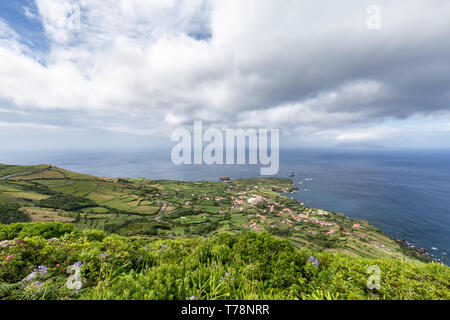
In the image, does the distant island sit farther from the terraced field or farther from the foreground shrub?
the terraced field

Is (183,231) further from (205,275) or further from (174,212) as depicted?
(205,275)

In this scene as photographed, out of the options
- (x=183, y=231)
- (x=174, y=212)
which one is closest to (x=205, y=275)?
(x=183, y=231)

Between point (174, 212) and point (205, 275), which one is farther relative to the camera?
point (174, 212)

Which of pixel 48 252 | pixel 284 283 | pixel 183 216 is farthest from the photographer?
pixel 183 216

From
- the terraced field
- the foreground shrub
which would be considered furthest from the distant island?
the terraced field

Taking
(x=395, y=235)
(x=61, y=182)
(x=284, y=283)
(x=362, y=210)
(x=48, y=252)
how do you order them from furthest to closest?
1. (x=61, y=182)
2. (x=362, y=210)
3. (x=395, y=235)
4. (x=48, y=252)
5. (x=284, y=283)
